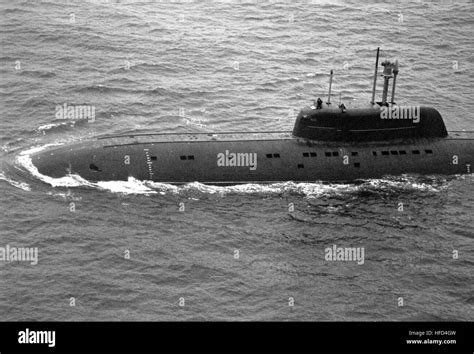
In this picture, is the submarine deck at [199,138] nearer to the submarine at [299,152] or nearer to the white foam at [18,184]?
the submarine at [299,152]

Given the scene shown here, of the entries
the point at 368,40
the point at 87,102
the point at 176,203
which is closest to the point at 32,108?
the point at 87,102

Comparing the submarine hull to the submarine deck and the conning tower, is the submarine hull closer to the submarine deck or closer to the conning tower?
the submarine deck

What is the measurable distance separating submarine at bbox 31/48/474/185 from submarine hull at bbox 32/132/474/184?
2.5 inches

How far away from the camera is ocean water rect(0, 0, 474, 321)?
147 feet

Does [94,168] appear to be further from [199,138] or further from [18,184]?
[199,138]

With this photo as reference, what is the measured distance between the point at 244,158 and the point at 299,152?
11.9 ft

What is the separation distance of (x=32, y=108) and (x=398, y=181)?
28.9 m

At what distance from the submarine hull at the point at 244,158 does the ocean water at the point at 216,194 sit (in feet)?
3.01

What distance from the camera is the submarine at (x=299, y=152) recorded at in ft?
186

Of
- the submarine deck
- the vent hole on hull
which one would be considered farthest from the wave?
the submarine deck

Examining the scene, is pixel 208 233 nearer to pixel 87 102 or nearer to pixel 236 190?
pixel 236 190

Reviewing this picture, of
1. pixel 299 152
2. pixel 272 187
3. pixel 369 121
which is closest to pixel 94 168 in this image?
pixel 272 187

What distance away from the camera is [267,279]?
46312 mm

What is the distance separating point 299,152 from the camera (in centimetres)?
5841
